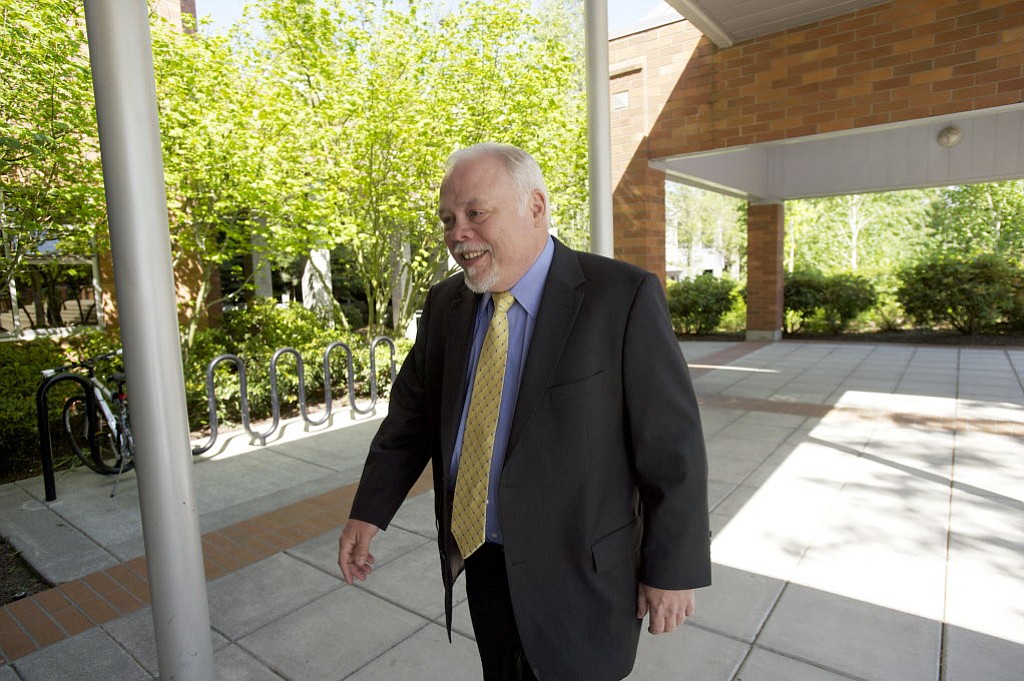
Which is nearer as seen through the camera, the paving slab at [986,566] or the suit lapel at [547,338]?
the suit lapel at [547,338]

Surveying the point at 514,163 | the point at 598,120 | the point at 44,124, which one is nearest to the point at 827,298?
the point at 598,120

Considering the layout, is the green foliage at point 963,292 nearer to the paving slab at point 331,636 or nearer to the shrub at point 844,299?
the shrub at point 844,299

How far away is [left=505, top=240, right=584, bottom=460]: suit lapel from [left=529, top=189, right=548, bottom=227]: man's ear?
5.9 inches

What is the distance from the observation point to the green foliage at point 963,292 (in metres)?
13.1

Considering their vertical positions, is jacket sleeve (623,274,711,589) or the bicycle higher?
jacket sleeve (623,274,711,589)

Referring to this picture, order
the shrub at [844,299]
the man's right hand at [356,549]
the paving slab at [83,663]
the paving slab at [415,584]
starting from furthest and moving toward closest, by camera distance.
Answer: the shrub at [844,299] < the paving slab at [415,584] < the paving slab at [83,663] < the man's right hand at [356,549]

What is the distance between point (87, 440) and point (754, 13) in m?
7.60

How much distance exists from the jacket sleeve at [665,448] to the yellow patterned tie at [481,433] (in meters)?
0.34

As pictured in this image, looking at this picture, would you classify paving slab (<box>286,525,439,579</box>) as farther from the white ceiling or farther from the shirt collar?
the white ceiling

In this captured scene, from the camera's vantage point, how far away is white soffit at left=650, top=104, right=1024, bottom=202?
11.1 m

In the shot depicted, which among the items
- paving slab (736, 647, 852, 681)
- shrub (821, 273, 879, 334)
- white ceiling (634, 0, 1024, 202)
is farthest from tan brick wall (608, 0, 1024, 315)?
shrub (821, 273, 879, 334)

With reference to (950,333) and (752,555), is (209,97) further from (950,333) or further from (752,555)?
(950,333)

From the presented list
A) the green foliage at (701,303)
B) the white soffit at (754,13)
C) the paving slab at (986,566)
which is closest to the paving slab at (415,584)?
the paving slab at (986,566)

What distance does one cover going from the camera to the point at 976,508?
412cm
